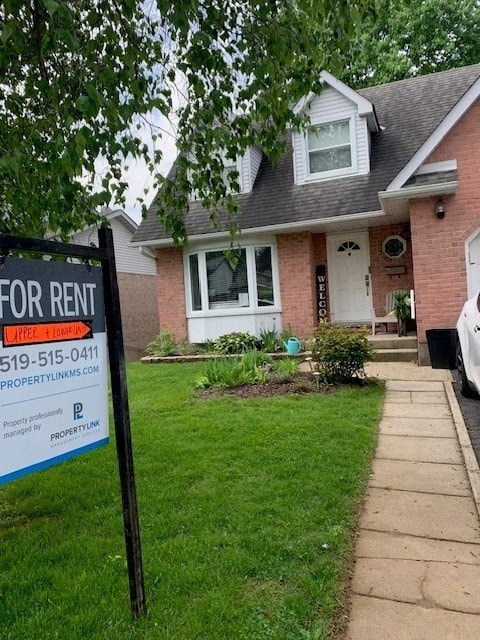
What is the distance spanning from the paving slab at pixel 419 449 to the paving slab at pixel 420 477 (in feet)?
0.41

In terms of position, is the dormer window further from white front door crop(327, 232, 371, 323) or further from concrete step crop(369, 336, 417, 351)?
concrete step crop(369, 336, 417, 351)

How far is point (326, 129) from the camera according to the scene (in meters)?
12.1

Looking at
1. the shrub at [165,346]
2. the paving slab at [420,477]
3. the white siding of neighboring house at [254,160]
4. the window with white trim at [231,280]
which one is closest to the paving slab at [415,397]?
the paving slab at [420,477]

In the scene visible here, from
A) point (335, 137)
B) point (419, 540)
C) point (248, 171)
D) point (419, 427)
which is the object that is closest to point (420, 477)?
point (419, 540)

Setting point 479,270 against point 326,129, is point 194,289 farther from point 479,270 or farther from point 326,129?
point 479,270

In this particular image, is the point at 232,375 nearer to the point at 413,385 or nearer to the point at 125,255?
the point at 413,385

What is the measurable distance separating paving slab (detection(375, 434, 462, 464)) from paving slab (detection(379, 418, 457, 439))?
0.14 m

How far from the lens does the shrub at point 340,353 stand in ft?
23.6

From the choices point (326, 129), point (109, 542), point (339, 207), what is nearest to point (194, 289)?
point (339, 207)

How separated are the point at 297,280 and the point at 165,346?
3781 mm

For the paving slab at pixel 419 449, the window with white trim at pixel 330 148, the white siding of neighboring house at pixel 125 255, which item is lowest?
the paving slab at pixel 419 449

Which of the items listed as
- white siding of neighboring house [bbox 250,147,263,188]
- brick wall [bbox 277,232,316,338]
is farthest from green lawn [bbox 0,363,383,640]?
white siding of neighboring house [bbox 250,147,263,188]

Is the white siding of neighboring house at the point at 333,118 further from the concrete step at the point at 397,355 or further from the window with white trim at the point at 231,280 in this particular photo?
the concrete step at the point at 397,355

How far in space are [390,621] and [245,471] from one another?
2.02 metres
